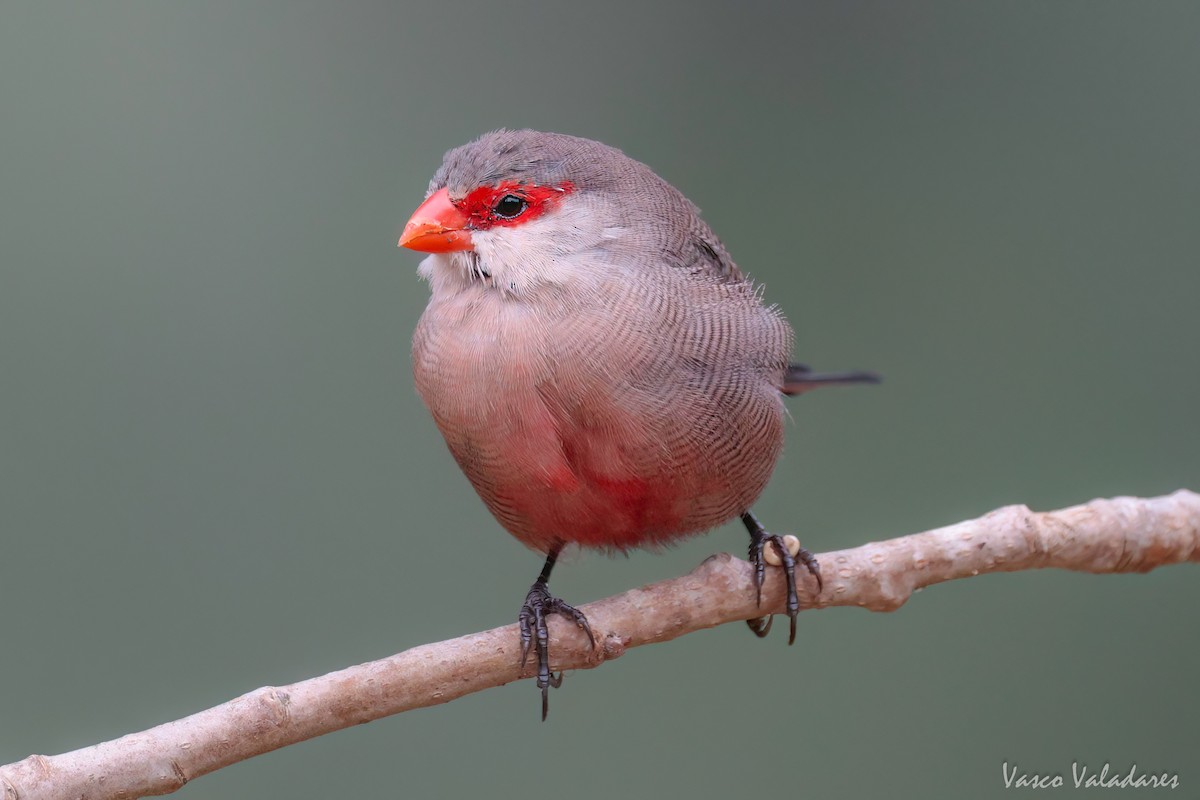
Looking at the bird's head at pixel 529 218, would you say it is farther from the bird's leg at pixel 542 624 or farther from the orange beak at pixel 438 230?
the bird's leg at pixel 542 624

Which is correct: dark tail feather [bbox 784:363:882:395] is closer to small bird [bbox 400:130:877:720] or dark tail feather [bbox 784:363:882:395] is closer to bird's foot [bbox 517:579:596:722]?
small bird [bbox 400:130:877:720]

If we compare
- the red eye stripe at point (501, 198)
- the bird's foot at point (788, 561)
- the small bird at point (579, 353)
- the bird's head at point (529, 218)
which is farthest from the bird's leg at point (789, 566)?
the red eye stripe at point (501, 198)

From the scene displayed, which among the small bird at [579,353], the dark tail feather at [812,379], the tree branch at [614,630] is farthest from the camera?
the dark tail feather at [812,379]

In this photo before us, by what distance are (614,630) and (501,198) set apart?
972 mm

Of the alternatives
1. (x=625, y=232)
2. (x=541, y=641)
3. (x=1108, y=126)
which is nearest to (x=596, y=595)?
(x=541, y=641)

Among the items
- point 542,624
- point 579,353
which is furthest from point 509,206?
point 542,624

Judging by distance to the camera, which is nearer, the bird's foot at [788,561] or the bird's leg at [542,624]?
the bird's leg at [542,624]

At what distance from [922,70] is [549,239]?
96.1 inches

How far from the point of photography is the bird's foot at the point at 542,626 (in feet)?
8.80

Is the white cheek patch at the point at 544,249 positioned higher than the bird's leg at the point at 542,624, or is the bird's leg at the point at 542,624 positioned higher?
the white cheek patch at the point at 544,249

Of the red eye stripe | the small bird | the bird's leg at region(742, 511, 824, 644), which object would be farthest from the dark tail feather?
the red eye stripe

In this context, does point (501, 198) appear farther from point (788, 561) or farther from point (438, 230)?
point (788, 561)

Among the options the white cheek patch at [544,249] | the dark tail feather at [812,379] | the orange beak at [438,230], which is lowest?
the dark tail feather at [812,379]

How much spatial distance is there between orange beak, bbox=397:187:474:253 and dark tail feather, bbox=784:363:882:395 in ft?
3.01
